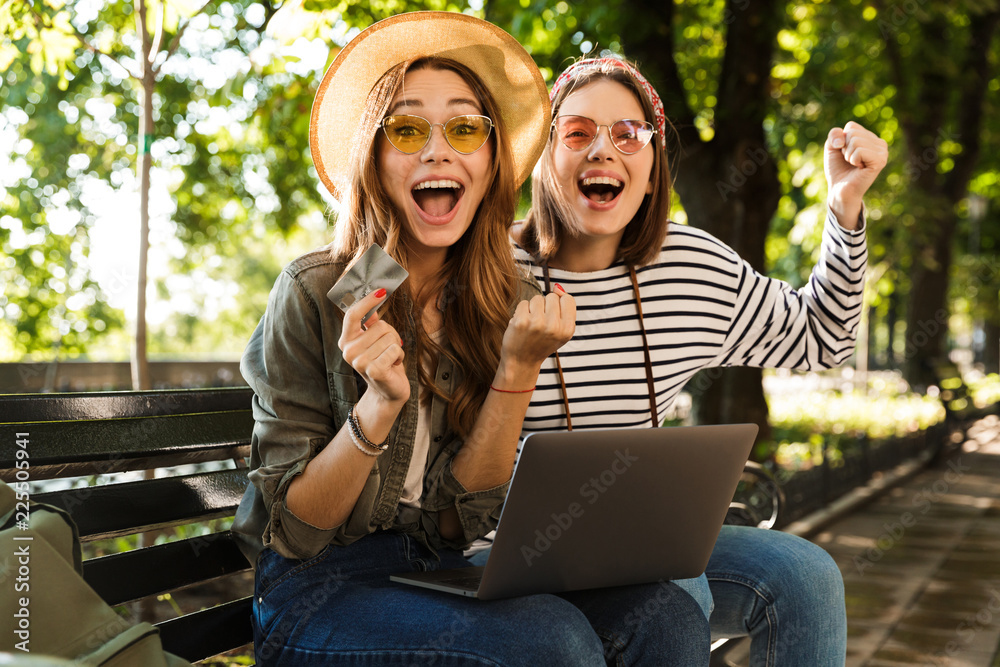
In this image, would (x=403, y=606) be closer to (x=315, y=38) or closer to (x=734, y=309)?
(x=734, y=309)

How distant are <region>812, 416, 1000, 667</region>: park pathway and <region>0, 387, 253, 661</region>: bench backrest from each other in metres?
3.12

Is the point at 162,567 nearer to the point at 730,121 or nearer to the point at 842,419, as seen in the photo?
the point at 730,121

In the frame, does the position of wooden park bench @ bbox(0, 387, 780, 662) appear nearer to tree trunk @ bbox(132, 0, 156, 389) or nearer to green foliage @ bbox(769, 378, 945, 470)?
tree trunk @ bbox(132, 0, 156, 389)

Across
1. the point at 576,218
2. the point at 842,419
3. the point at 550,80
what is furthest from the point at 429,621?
the point at 842,419

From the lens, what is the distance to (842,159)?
265 centimetres

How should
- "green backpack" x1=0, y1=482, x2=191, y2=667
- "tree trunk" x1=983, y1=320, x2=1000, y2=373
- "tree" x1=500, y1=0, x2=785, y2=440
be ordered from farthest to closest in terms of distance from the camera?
"tree trunk" x1=983, y1=320, x2=1000, y2=373
"tree" x1=500, y1=0, x2=785, y2=440
"green backpack" x1=0, y1=482, x2=191, y2=667

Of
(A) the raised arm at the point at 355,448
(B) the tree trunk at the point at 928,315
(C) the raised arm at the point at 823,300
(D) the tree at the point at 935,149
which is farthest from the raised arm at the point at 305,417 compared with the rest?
(B) the tree trunk at the point at 928,315

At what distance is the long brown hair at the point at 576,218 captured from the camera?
263 centimetres

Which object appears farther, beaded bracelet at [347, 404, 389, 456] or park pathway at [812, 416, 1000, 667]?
park pathway at [812, 416, 1000, 667]

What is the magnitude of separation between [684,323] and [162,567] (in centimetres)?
158

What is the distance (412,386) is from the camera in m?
2.09

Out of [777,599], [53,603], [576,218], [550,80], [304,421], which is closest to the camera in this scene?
[53,603]

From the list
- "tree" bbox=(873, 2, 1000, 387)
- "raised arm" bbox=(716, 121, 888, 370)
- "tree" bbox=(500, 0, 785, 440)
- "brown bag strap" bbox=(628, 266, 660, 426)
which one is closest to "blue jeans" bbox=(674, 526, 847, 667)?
"brown bag strap" bbox=(628, 266, 660, 426)

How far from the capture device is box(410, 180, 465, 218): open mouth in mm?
2127
